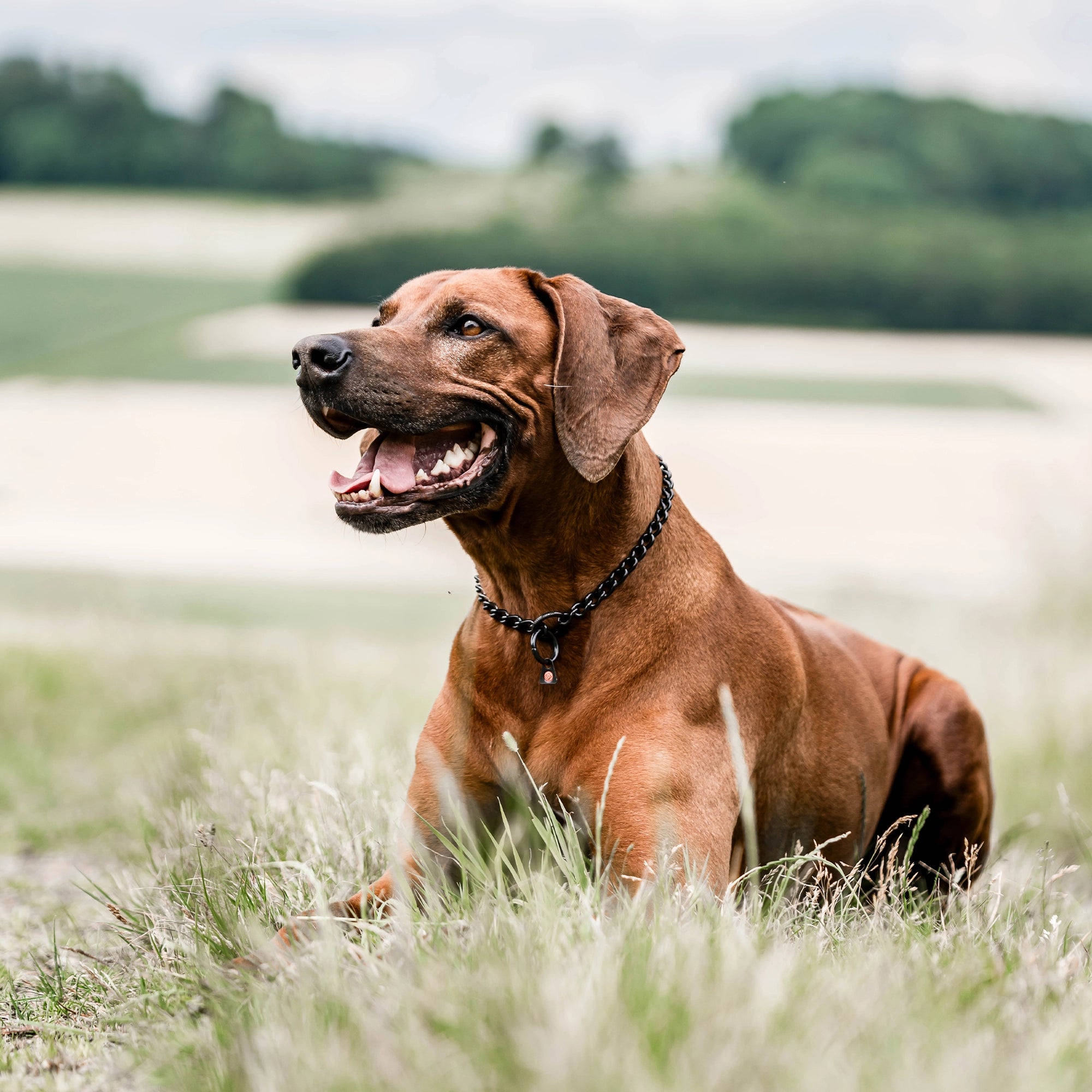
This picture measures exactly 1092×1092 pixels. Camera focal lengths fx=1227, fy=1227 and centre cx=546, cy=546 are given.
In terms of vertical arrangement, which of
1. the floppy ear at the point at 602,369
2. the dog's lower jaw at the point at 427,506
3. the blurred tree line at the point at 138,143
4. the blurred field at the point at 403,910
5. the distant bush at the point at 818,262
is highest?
the blurred tree line at the point at 138,143

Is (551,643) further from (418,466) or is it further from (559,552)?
(418,466)

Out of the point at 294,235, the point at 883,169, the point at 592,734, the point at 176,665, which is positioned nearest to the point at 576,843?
the point at 592,734

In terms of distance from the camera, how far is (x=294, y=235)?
1115 inches

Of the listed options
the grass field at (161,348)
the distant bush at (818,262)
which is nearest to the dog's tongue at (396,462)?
the grass field at (161,348)

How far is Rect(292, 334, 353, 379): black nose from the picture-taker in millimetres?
3023

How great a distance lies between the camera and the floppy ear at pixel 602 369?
3080 millimetres

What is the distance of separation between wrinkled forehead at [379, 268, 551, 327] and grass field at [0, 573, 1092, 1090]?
51.5 inches

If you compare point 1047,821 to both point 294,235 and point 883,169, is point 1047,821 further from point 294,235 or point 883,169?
point 883,169

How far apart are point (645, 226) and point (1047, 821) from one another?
95.9 ft

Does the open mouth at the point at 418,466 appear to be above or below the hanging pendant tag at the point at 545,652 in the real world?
above

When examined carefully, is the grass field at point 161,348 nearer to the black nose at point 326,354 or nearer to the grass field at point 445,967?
the grass field at point 445,967

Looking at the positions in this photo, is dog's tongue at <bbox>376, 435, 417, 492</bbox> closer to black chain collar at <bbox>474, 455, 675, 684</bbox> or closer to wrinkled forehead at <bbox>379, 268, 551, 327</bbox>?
wrinkled forehead at <bbox>379, 268, 551, 327</bbox>

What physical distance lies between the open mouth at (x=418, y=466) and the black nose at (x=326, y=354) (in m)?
0.27

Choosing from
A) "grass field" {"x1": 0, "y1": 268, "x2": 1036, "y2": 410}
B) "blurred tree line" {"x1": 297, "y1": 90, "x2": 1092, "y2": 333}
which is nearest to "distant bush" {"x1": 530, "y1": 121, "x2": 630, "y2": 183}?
"blurred tree line" {"x1": 297, "y1": 90, "x2": 1092, "y2": 333}
